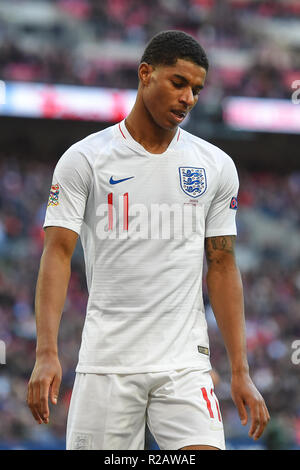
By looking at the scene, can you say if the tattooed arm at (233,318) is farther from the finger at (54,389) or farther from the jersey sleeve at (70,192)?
the finger at (54,389)

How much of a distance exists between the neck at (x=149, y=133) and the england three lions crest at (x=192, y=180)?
14 centimetres

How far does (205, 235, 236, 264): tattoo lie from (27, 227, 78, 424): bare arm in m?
0.60

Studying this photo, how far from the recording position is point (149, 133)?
3.37 m

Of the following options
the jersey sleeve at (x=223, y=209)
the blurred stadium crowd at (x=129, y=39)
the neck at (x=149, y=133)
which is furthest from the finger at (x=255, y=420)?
the blurred stadium crowd at (x=129, y=39)

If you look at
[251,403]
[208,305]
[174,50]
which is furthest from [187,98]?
[208,305]

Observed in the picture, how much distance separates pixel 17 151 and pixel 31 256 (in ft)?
25.3

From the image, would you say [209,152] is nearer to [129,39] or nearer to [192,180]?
[192,180]

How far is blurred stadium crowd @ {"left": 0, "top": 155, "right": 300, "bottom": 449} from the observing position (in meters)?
12.5

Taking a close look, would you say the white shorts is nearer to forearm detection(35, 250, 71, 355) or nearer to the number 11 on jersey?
forearm detection(35, 250, 71, 355)

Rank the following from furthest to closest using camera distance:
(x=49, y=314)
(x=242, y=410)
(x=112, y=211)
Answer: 1. (x=112, y=211)
2. (x=242, y=410)
3. (x=49, y=314)

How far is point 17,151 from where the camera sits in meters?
23.6

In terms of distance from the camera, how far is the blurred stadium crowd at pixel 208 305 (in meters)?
Answer: 12.5

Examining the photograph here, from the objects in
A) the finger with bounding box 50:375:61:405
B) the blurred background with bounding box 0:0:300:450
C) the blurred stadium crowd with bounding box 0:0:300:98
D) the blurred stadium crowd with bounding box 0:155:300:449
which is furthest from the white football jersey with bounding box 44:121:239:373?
the blurred stadium crowd with bounding box 0:0:300:98

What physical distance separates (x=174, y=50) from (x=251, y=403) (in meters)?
1.46
